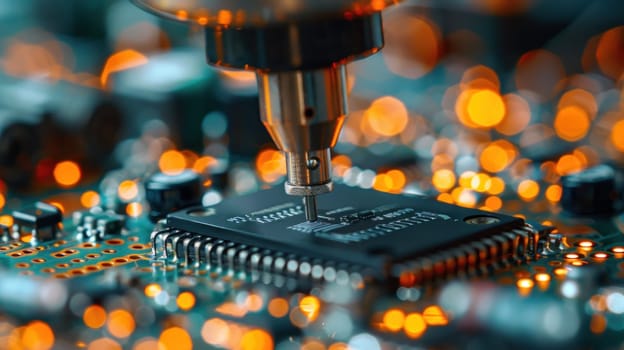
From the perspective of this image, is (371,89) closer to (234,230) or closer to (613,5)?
(613,5)

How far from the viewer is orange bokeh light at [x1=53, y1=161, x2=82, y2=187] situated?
124 cm

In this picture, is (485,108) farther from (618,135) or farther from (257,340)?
(257,340)

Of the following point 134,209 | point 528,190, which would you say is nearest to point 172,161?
point 134,209

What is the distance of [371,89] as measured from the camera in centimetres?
169

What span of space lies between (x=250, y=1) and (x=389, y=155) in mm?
588

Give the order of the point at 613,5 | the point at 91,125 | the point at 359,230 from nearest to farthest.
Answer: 1. the point at 359,230
2. the point at 91,125
3. the point at 613,5

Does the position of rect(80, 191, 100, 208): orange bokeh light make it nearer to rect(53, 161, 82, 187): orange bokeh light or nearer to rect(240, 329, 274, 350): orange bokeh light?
rect(53, 161, 82, 187): orange bokeh light

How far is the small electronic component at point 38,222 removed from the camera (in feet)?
3.18

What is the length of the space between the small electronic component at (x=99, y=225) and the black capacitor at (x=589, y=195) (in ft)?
1.41

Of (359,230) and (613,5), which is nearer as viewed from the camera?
(359,230)

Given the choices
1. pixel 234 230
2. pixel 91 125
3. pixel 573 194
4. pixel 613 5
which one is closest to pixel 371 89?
pixel 613 5

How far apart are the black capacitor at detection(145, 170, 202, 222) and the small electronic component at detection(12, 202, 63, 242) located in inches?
3.6

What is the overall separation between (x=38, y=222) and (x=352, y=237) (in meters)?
0.34

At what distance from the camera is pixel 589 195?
97cm
